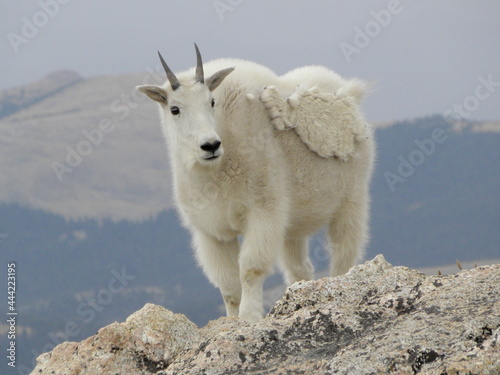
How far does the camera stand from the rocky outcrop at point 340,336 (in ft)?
8.60

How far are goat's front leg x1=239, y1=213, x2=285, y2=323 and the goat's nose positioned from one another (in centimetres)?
91

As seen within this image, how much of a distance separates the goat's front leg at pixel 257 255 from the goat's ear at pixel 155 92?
1452 mm

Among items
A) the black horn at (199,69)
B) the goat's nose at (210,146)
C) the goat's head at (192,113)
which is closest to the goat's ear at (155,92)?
the goat's head at (192,113)

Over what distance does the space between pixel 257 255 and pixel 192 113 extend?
1.52 m

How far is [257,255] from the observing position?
6309 millimetres

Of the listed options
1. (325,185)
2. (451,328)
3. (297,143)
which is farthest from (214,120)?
(451,328)

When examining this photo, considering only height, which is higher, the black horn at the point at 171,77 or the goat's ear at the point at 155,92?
the black horn at the point at 171,77

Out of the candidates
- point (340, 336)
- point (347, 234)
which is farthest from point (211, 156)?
point (340, 336)

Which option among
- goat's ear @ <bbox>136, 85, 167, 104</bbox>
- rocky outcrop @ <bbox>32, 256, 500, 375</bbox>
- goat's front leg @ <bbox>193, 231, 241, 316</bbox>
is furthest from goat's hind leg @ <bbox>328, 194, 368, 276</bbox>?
rocky outcrop @ <bbox>32, 256, 500, 375</bbox>

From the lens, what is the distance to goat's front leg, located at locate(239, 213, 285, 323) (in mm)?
6230

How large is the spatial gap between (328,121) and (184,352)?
14.8ft

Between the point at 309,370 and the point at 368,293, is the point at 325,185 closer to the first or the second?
the point at 368,293

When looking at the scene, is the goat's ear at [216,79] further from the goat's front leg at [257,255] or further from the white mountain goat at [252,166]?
the goat's front leg at [257,255]

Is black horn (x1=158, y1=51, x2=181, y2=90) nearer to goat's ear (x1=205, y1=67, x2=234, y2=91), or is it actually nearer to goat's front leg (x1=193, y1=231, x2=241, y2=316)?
goat's ear (x1=205, y1=67, x2=234, y2=91)
